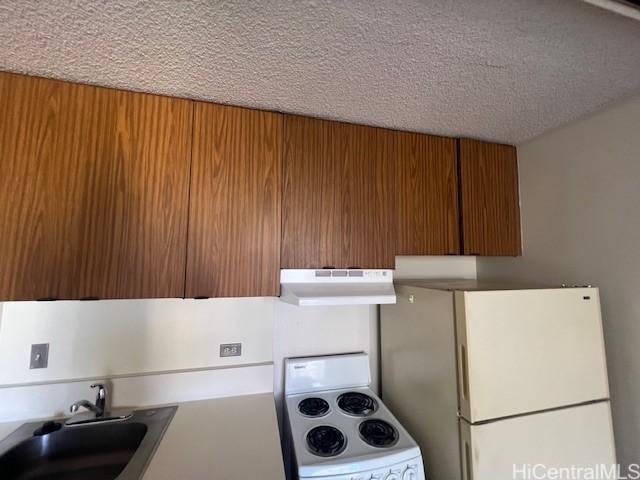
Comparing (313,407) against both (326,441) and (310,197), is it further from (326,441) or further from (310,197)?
(310,197)

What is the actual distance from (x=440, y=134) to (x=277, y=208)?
3.44 ft

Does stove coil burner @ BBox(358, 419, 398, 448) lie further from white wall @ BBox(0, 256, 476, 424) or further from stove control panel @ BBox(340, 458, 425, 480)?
white wall @ BBox(0, 256, 476, 424)

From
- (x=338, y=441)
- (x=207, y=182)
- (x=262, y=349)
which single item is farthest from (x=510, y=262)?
(x=207, y=182)

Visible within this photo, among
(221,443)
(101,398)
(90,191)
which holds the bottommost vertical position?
(221,443)

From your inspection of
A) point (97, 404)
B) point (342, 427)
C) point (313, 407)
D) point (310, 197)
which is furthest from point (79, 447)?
point (310, 197)

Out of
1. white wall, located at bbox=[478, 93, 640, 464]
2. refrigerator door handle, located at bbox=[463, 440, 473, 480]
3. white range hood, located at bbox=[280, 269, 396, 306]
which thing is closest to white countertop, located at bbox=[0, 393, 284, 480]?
white range hood, located at bbox=[280, 269, 396, 306]

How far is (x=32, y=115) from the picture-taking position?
110 cm

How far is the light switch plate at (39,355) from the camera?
130cm

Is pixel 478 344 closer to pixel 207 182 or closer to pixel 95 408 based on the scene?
pixel 207 182

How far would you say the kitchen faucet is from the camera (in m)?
1.25

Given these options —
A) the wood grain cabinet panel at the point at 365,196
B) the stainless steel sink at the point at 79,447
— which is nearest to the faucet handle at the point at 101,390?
the stainless steel sink at the point at 79,447

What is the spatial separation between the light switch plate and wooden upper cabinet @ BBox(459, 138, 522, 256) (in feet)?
7.19

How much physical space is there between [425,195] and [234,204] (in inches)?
40.5

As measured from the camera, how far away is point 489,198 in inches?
65.9
